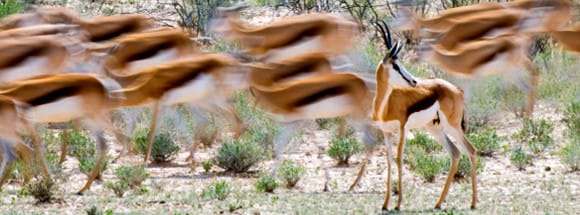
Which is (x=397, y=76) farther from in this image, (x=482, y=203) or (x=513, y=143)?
(x=513, y=143)

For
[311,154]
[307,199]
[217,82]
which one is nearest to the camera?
[307,199]

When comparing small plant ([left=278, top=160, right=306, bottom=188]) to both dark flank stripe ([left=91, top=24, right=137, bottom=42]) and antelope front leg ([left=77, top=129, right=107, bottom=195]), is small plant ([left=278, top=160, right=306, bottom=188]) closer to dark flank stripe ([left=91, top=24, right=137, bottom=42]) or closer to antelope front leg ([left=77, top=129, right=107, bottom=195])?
antelope front leg ([left=77, top=129, right=107, bottom=195])

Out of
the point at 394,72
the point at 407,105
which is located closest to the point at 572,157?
the point at 407,105

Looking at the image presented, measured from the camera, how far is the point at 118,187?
1060 centimetres

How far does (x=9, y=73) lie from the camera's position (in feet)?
41.4

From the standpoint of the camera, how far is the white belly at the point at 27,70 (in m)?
12.6

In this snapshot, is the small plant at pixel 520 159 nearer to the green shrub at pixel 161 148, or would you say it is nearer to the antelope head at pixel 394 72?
the antelope head at pixel 394 72

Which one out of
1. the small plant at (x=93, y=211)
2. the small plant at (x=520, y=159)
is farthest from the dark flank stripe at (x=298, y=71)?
the small plant at (x=93, y=211)

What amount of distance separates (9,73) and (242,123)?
221 cm

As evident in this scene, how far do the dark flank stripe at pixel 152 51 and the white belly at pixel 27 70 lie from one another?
36.0 inches

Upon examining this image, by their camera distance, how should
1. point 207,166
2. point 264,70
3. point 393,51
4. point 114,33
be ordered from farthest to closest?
point 114,33, point 264,70, point 207,166, point 393,51

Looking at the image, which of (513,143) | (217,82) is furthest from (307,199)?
(513,143)

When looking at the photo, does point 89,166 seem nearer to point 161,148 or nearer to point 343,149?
point 161,148

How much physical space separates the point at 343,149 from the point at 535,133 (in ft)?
6.81
